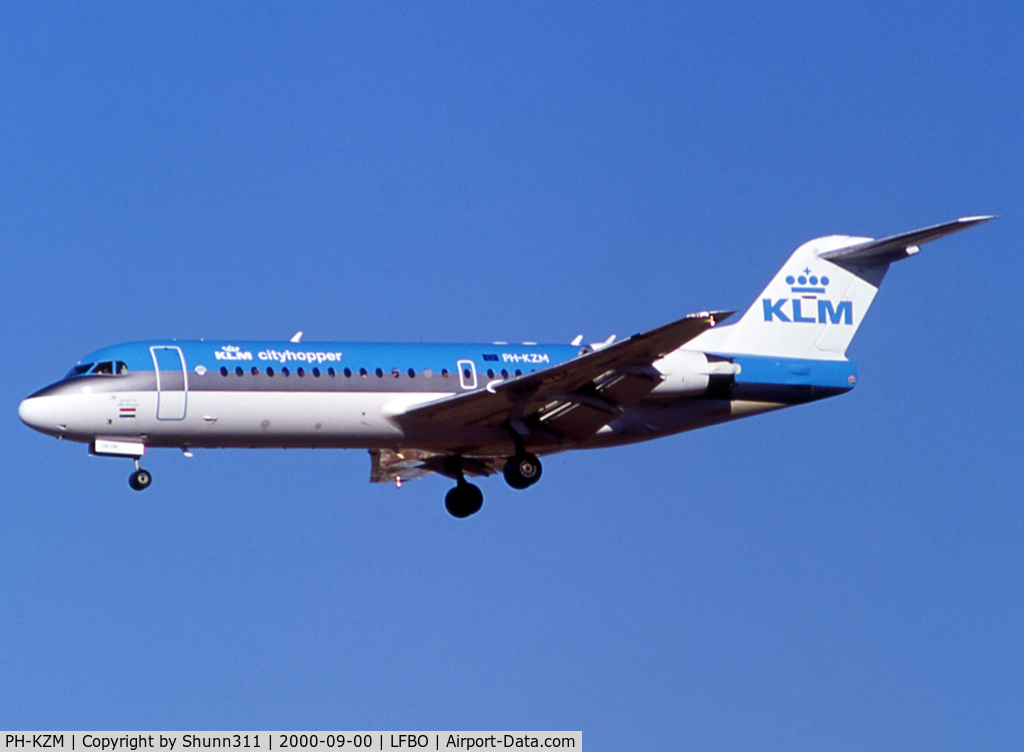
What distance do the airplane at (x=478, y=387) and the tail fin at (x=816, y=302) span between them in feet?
0.10

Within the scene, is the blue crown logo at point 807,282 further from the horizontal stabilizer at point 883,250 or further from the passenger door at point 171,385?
the passenger door at point 171,385

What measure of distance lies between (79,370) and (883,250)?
17.2 m

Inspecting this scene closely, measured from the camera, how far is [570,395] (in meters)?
34.8

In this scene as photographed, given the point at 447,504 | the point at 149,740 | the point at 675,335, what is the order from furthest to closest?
the point at 447,504 → the point at 675,335 → the point at 149,740

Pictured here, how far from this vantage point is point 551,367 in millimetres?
34219

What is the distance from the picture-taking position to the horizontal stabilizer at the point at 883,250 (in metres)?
36.5

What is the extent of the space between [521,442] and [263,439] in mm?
5346

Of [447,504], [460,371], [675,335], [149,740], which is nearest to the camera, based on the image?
[149,740]

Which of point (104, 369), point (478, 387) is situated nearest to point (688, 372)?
point (478, 387)

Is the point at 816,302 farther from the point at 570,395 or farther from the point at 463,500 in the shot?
the point at 463,500

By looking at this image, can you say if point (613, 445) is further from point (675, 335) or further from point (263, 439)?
point (263, 439)

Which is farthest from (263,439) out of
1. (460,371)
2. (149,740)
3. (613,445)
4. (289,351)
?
(149,740)

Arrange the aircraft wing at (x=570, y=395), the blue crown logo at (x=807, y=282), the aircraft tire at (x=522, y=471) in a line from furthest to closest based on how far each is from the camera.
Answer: the blue crown logo at (x=807, y=282) → the aircraft tire at (x=522, y=471) → the aircraft wing at (x=570, y=395)

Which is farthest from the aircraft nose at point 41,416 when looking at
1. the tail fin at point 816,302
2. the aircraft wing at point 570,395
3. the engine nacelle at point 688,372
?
the tail fin at point 816,302
